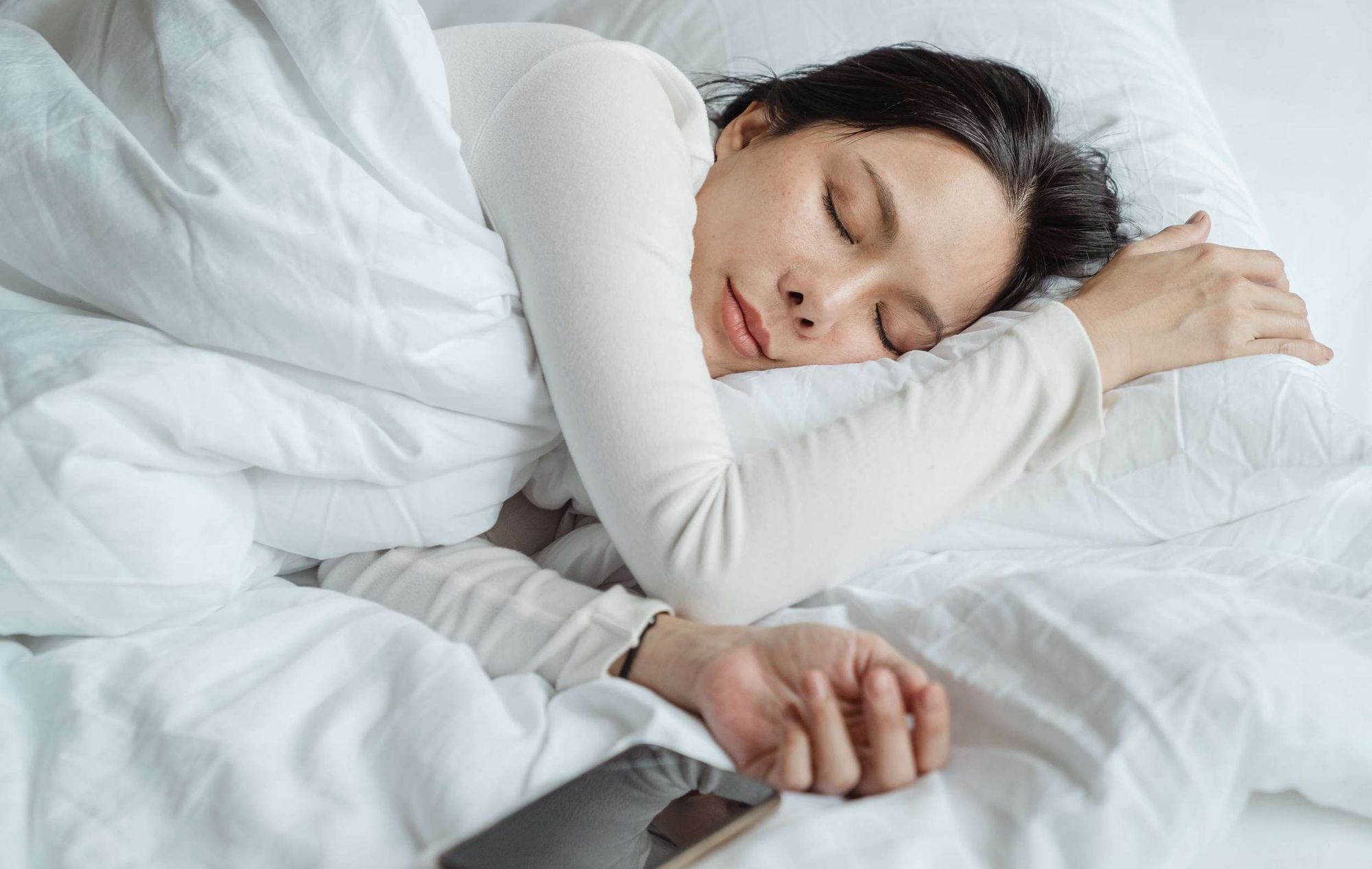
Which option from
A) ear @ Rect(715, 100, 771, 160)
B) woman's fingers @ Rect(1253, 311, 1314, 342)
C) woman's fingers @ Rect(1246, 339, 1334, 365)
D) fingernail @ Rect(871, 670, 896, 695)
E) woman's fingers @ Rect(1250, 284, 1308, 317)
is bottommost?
fingernail @ Rect(871, 670, 896, 695)

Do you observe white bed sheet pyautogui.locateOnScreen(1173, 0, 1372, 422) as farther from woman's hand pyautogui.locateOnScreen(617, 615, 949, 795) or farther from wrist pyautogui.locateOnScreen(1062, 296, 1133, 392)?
woman's hand pyautogui.locateOnScreen(617, 615, 949, 795)

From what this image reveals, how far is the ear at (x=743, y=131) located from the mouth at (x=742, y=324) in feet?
0.77

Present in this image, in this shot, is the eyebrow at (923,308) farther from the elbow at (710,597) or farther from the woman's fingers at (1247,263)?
the elbow at (710,597)

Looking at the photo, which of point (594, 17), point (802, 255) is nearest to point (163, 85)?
point (802, 255)

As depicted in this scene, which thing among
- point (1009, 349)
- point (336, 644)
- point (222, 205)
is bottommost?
point (336, 644)

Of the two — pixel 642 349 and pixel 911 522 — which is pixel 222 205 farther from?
pixel 911 522

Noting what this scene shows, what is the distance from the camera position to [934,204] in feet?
3.44

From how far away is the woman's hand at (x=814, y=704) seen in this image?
2.16 feet

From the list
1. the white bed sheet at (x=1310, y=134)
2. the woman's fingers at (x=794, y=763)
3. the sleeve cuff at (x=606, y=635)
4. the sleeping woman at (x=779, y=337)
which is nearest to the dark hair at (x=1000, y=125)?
the sleeping woman at (x=779, y=337)

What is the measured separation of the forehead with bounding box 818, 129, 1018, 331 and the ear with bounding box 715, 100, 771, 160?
13cm

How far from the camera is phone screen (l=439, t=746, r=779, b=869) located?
1.89 ft

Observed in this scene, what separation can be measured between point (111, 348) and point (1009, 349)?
68 cm

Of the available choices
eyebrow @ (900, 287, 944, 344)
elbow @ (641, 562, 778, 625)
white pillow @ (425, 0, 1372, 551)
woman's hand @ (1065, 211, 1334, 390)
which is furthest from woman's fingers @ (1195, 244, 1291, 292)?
elbow @ (641, 562, 778, 625)

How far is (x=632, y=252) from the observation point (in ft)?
2.77
